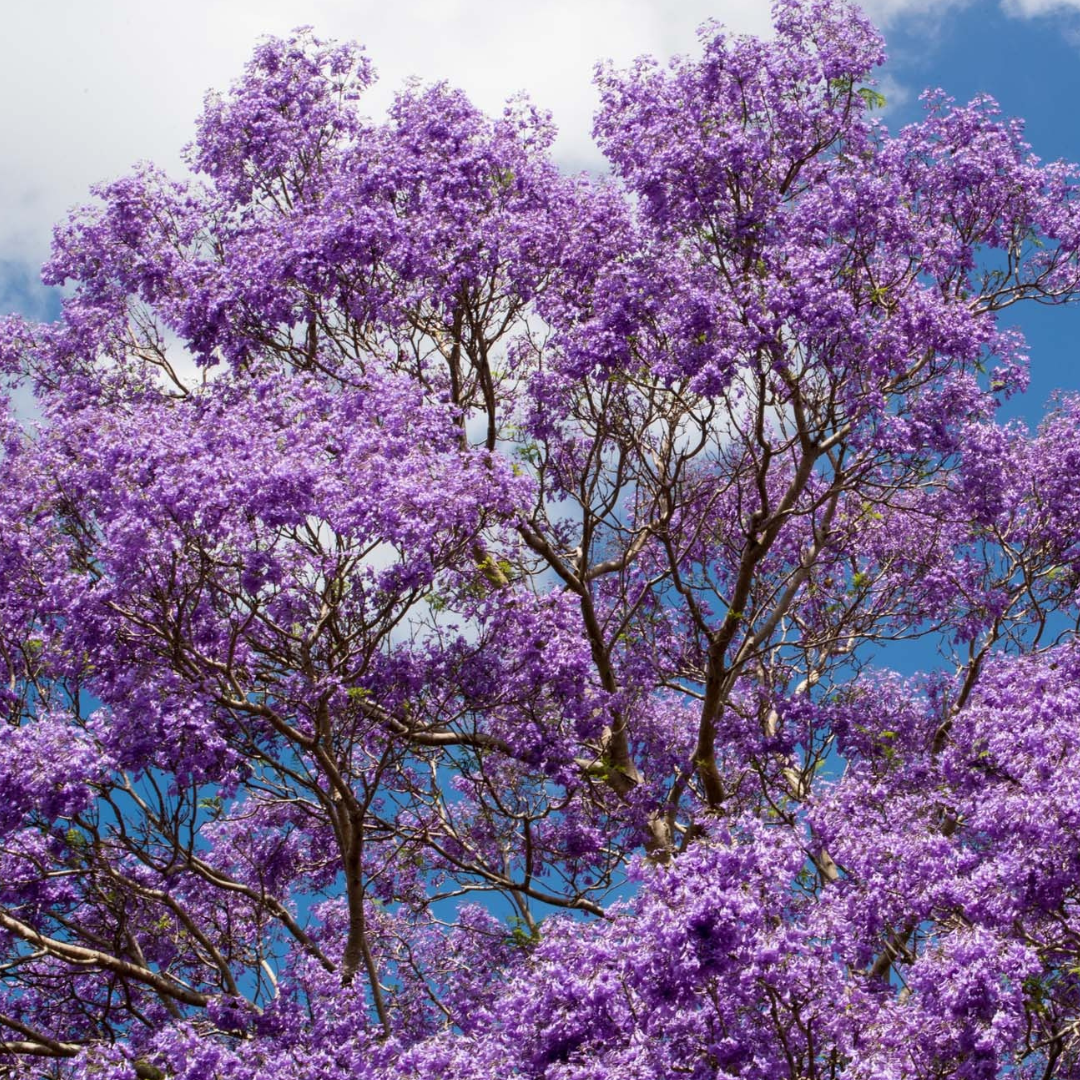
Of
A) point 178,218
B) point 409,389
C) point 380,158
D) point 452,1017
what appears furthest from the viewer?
point 178,218

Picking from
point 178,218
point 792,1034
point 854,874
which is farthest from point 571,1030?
point 178,218

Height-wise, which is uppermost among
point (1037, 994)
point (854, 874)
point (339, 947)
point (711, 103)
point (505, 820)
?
point (711, 103)

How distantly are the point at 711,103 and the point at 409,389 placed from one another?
4903 mm

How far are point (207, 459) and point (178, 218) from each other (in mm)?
7658

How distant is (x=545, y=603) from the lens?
44.9 ft

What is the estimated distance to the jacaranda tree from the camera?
9336mm

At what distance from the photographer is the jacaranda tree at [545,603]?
9.34m

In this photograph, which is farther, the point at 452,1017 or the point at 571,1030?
the point at 452,1017

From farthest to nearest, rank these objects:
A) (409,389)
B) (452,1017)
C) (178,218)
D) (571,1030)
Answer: (178,218)
(452,1017)
(409,389)
(571,1030)

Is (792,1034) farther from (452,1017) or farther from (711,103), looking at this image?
(711,103)

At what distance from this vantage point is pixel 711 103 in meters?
14.3

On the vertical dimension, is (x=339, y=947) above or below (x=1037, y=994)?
above

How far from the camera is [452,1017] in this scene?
45.1 feet

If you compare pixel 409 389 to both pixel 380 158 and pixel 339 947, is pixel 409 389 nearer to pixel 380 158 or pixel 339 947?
pixel 380 158
